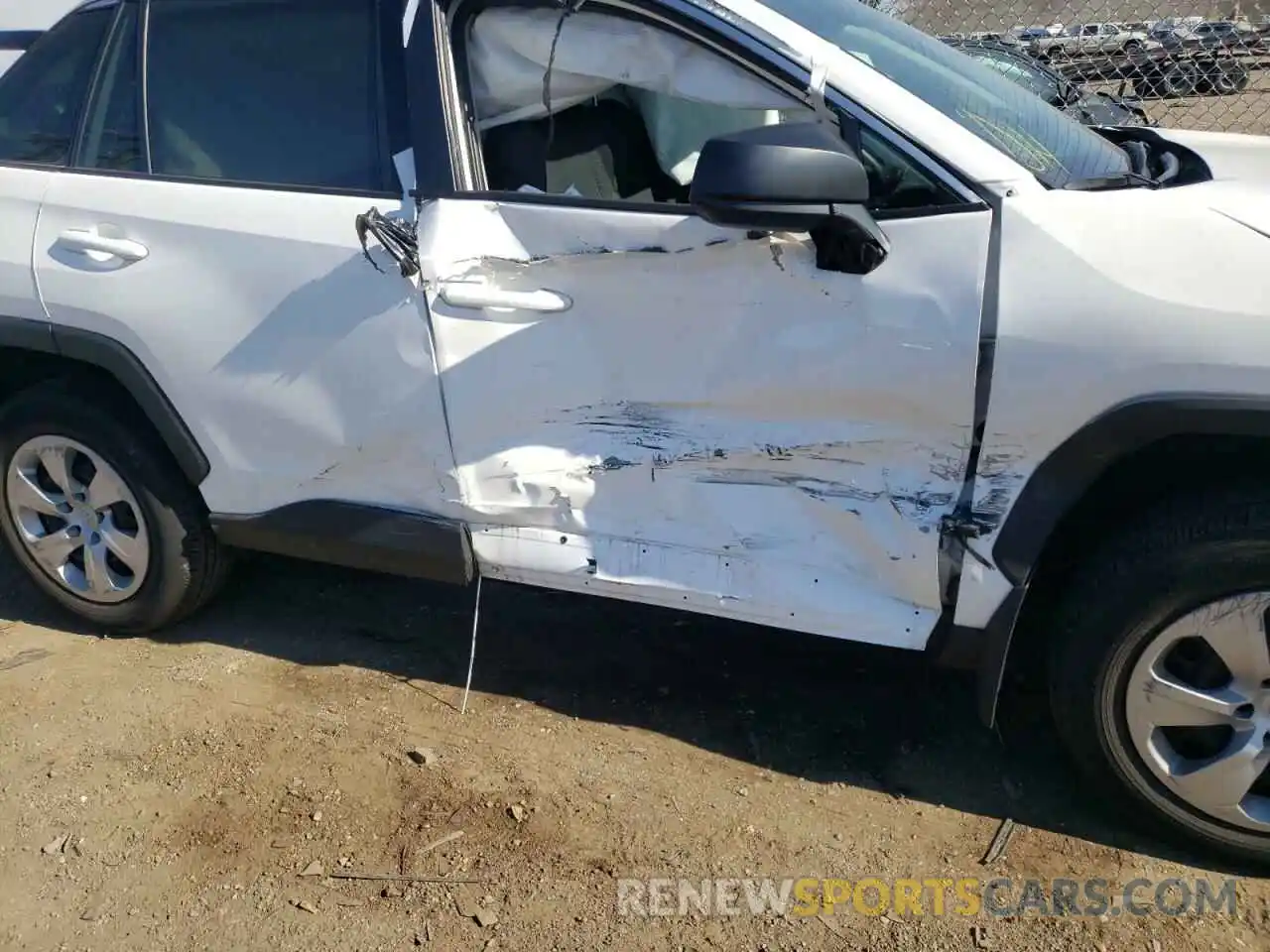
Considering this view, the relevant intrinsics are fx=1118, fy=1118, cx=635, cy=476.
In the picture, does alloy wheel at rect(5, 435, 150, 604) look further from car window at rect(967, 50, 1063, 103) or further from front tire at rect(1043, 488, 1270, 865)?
car window at rect(967, 50, 1063, 103)

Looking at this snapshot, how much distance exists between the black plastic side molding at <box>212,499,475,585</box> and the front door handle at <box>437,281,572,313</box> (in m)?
0.59

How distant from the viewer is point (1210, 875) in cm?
244

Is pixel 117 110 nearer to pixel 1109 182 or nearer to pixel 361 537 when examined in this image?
pixel 361 537

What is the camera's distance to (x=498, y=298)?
262cm

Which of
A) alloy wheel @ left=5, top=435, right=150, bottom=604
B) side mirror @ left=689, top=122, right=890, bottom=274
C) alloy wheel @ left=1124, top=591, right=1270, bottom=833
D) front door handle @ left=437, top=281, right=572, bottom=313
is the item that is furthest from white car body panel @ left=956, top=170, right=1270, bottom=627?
alloy wheel @ left=5, top=435, right=150, bottom=604

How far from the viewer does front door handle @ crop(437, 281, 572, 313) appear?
2602 mm

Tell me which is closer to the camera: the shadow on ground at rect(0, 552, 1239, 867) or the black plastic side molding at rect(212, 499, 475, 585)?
the shadow on ground at rect(0, 552, 1239, 867)

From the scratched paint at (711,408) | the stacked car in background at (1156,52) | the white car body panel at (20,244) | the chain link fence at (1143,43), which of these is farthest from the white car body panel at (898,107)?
the stacked car in background at (1156,52)

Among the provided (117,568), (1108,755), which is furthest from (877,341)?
(117,568)

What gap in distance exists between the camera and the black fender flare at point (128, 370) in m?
3.08

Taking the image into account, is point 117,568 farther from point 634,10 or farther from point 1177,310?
point 1177,310

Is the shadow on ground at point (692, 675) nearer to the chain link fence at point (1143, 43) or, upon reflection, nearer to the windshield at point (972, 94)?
the windshield at point (972, 94)

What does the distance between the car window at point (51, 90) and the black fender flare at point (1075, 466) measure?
277cm

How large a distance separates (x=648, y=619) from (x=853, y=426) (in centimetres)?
130
